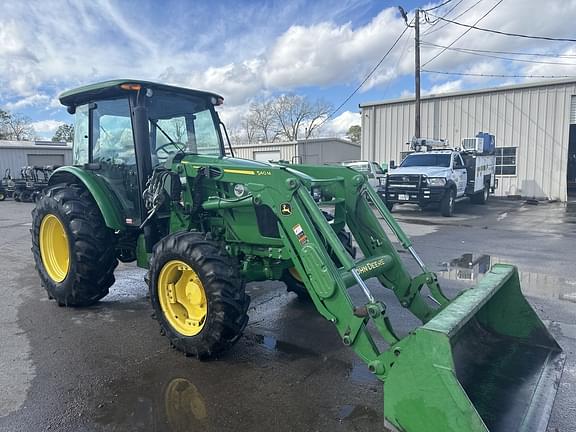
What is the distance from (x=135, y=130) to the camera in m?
4.68

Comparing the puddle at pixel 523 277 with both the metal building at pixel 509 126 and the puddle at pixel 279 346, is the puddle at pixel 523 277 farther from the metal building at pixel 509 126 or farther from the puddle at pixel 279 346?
the metal building at pixel 509 126

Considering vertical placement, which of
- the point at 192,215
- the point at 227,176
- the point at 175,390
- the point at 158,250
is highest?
the point at 227,176

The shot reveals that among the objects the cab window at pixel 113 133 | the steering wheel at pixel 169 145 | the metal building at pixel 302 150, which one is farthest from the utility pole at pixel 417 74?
the cab window at pixel 113 133

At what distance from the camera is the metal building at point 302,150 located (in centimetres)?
2947

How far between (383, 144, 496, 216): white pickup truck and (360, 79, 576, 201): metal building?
4.49 m

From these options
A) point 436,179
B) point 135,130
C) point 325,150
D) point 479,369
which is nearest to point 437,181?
point 436,179

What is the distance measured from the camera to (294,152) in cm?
2922

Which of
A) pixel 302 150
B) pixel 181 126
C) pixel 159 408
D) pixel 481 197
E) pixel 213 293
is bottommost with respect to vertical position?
pixel 159 408

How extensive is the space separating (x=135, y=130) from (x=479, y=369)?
12.6 ft

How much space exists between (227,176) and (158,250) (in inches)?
36.2

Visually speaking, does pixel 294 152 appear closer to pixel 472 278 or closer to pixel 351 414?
pixel 472 278

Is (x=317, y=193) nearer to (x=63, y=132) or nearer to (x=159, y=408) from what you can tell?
(x=159, y=408)

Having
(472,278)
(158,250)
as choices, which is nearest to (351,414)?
(158,250)

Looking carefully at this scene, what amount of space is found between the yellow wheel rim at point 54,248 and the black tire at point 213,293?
2468 mm
